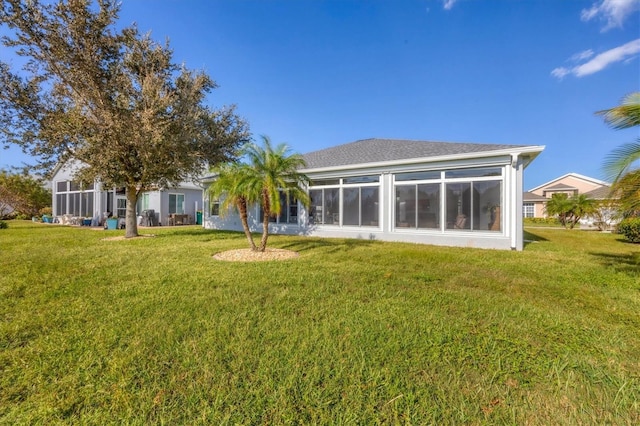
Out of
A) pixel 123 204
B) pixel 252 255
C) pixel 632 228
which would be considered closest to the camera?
pixel 252 255

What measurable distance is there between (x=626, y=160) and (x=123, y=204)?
2686 centimetres

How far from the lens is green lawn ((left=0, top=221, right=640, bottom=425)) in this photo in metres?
2.20

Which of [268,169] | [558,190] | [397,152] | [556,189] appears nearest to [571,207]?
[397,152]

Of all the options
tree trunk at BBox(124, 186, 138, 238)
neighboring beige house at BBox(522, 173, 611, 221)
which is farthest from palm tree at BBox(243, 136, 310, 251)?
neighboring beige house at BBox(522, 173, 611, 221)

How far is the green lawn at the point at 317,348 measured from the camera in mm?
2201

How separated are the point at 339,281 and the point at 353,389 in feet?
10.3

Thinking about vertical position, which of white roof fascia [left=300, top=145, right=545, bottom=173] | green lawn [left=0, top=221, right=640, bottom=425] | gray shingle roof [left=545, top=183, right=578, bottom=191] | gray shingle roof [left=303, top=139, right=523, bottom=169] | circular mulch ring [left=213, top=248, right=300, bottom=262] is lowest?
green lawn [left=0, top=221, right=640, bottom=425]

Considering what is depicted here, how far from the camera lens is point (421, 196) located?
1135cm

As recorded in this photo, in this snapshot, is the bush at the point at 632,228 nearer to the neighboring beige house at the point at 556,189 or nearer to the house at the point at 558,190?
the house at the point at 558,190

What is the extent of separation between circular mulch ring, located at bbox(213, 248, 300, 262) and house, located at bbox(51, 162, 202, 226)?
13989 mm

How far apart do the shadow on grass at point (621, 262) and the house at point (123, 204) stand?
21.6 meters

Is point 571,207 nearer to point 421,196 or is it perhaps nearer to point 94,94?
point 421,196

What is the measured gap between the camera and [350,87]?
19.8 metres

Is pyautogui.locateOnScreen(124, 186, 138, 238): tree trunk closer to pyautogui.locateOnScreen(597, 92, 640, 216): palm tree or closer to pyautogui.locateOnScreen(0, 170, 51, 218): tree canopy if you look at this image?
pyautogui.locateOnScreen(0, 170, 51, 218): tree canopy
